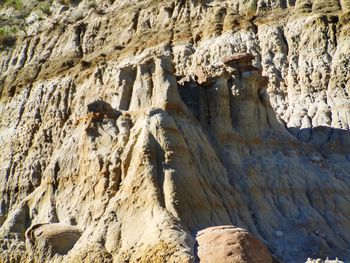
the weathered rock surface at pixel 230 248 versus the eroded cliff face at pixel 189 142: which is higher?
the eroded cliff face at pixel 189 142

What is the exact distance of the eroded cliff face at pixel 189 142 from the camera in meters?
17.7

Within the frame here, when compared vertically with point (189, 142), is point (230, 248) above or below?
below

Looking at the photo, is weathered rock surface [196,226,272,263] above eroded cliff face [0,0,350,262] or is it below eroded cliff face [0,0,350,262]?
below

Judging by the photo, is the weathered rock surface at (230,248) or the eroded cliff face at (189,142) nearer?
the weathered rock surface at (230,248)

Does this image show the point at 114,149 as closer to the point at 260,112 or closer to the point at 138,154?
the point at 138,154

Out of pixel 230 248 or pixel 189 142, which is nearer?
pixel 230 248

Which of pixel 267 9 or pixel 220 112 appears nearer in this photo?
pixel 220 112

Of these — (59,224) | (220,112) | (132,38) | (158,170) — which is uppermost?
(132,38)

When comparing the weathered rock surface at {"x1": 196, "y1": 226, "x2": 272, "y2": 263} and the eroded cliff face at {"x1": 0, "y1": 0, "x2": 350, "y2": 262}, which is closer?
the weathered rock surface at {"x1": 196, "y1": 226, "x2": 272, "y2": 263}

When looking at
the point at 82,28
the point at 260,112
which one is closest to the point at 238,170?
the point at 260,112

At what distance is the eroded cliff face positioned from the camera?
17.7m

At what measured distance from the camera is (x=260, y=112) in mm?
22906

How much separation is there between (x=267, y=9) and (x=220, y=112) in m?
12.8

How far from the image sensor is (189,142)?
19.4 m
